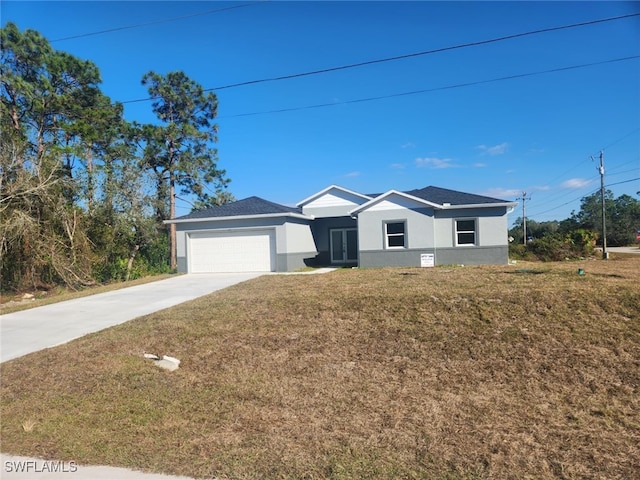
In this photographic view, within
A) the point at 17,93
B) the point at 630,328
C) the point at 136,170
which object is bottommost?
the point at 630,328

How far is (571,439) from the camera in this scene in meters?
3.95

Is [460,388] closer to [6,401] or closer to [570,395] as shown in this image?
[570,395]

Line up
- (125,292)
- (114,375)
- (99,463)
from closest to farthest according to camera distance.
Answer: (99,463) < (114,375) < (125,292)

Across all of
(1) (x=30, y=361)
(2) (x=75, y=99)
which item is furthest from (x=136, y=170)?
(1) (x=30, y=361)

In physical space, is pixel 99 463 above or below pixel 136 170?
below

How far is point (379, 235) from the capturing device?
19.4 metres

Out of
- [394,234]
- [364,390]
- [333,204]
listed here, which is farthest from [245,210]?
[364,390]

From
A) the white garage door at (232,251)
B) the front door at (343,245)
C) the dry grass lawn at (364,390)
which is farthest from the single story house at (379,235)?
the dry grass lawn at (364,390)

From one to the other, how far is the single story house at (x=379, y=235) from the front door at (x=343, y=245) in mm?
2855

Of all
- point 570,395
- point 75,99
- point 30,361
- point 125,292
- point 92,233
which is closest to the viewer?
point 570,395

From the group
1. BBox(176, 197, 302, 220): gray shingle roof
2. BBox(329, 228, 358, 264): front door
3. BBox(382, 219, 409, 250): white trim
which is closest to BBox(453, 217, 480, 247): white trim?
BBox(382, 219, 409, 250): white trim

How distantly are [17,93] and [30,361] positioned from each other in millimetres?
23144

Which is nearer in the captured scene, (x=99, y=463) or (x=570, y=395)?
(x=99, y=463)

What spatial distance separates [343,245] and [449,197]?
19.7 feet
